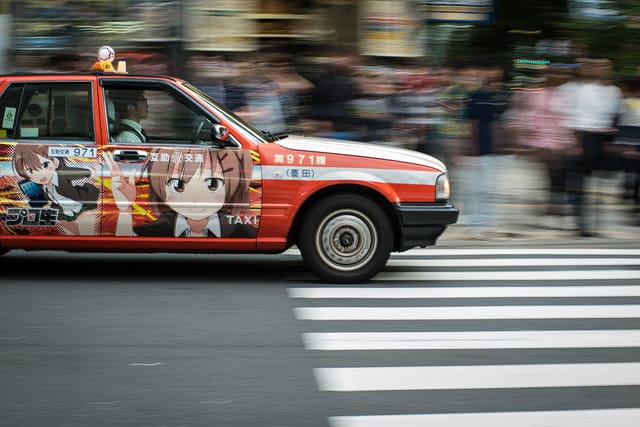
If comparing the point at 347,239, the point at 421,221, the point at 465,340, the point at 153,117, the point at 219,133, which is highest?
the point at 153,117

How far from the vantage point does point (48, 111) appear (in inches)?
316

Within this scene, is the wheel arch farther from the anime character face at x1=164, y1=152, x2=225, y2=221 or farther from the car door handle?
the car door handle

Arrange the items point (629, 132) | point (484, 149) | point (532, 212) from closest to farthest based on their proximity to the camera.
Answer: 1. point (484, 149)
2. point (629, 132)
3. point (532, 212)

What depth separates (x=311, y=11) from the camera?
15.7m

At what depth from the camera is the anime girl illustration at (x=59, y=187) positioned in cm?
789

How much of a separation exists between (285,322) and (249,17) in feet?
30.9

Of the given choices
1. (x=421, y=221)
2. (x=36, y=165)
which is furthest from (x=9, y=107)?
(x=421, y=221)

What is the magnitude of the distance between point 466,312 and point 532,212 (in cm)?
537

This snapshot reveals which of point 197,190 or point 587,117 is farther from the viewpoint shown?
point 587,117

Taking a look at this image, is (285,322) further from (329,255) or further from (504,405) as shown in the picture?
(504,405)

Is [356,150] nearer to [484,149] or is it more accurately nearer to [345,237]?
[345,237]

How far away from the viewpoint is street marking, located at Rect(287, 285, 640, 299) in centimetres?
781

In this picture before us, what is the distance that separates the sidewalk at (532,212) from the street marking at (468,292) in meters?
2.69

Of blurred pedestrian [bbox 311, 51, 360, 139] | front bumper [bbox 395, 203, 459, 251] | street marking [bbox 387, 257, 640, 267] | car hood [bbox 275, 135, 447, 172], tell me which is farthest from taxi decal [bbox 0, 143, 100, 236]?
blurred pedestrian [bbox 311, 51, 360, 139]
